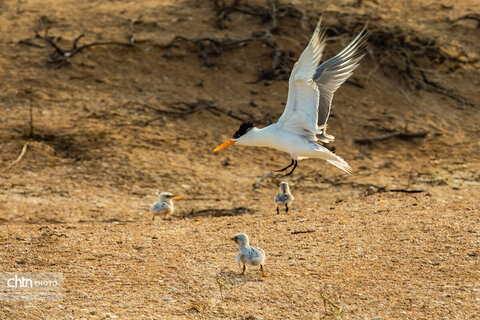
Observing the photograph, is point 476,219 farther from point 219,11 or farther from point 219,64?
point 219,11

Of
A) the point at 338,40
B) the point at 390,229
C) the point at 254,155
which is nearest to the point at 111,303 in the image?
the point at 390,229

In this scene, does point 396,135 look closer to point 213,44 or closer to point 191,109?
point 191,109

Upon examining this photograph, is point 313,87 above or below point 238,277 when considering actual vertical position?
above

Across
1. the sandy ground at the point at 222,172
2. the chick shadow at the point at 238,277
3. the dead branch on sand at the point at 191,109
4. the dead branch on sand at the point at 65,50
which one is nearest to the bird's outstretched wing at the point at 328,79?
the sandy ground at the point at 222,172

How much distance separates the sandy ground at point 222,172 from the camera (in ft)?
17.7

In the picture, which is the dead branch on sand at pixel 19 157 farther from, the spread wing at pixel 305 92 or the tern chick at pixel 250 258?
the tern chick at pixel 250 258

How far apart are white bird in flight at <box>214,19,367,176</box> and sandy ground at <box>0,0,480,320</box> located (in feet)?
2.58

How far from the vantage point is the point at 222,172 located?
943 cm

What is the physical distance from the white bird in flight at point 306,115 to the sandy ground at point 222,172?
785 millimetres

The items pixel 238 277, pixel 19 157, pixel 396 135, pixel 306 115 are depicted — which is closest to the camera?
pixel 238 277

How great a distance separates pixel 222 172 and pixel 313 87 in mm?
3035

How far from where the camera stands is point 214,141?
10.2 m

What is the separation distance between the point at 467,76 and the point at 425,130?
2.84 metres

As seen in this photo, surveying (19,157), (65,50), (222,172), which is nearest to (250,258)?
(222,172)
